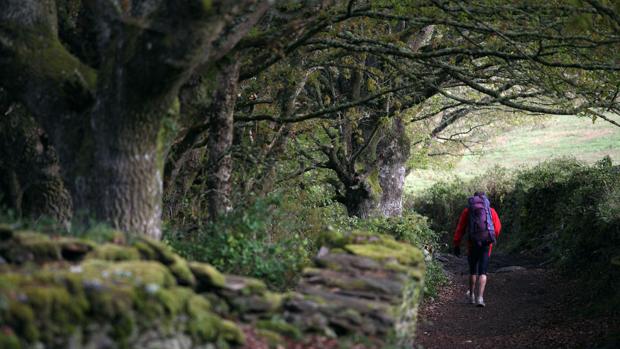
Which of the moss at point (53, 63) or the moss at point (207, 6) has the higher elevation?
the moss at point (207, 6)

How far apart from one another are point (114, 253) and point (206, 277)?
739mm

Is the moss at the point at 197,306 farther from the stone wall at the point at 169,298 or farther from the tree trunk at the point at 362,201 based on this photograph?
the tree trunk at the point at 362,201

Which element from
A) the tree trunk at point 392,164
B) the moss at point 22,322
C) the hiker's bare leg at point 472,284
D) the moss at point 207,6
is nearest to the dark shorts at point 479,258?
the hiker's bare leg at point 472,284

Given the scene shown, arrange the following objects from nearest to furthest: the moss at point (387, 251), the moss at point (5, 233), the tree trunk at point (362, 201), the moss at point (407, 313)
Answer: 1. the moss at point (5, 233)
2. the moss at point (407, 313)
3. the moss at point (387, 251)
4. the tree trunk at point (362, 201)

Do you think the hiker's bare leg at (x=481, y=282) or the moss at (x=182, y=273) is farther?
the hiker's bare leg at (x=481, y=282)

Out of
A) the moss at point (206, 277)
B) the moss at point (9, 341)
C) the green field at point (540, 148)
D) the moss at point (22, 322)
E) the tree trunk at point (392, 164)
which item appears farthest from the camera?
the green field at point (540, 148)

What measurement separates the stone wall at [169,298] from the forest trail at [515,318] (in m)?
2.28

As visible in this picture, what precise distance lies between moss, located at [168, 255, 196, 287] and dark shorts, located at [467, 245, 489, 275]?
8.78 m

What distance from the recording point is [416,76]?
11648 mm

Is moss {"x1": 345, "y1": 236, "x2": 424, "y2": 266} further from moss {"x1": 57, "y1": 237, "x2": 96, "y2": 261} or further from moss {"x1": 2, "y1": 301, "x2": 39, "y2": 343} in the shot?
moss {"x1": 2, "y1": 301, "x2": 39, "y2": 343}

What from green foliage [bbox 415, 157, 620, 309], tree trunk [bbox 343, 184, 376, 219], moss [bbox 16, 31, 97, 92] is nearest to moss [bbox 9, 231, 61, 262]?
moss [bbox 16, 31, 97, 92]

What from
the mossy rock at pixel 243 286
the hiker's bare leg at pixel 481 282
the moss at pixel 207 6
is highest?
the moss at pixel 207 6

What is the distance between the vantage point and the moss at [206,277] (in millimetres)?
5527

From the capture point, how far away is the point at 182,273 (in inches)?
214
